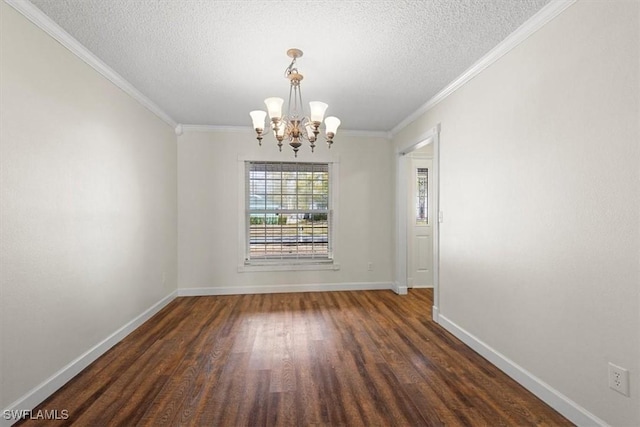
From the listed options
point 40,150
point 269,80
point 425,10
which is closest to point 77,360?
point 40,150

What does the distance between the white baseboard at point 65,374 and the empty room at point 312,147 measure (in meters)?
0.02

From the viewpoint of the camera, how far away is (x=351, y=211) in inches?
183

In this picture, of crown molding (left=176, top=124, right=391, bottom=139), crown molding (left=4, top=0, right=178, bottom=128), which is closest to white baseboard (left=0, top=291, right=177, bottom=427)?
crown molding (left=4, top=0, right=178, bottom=128)

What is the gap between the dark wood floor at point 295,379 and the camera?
1747mm

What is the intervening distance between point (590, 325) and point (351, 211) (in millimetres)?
3262

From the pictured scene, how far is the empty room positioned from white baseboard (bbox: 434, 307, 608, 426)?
1 cm

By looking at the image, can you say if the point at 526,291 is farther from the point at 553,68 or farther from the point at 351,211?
the point at 351,211

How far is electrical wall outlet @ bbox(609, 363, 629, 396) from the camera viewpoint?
1.43 m

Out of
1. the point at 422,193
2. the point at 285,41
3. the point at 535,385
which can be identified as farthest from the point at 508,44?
the point at 422,193

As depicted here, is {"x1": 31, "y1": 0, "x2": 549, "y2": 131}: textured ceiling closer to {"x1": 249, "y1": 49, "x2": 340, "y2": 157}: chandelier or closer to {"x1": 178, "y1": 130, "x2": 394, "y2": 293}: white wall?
{"x1": 249, "y1": 49, "x2": 340, "y2": 157}: chandelier

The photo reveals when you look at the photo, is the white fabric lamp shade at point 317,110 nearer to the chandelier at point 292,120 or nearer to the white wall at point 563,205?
the chandelier at point 292,120

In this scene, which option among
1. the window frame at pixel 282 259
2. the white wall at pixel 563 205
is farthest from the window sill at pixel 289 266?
the white wall at pixel 563 205

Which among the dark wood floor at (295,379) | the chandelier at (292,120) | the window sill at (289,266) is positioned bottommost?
the dark wood floor at (295,379)

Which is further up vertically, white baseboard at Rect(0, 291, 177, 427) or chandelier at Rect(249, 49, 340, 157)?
chandelier at Rect(249, 49, 340, 157)
